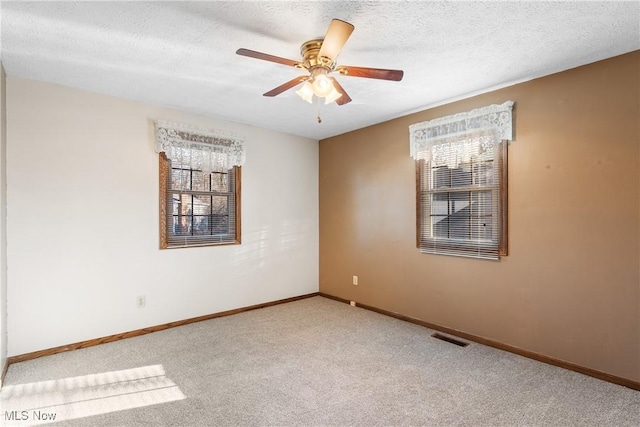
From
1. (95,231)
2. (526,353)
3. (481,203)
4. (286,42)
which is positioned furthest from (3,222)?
(526,353)

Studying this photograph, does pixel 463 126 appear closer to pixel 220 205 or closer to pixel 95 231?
pixel 220 205

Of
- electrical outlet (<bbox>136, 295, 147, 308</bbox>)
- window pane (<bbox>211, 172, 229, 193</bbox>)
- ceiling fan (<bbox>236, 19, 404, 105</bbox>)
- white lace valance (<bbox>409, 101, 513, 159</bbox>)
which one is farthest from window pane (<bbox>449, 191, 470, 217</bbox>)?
electrical outlet (<bbox>136, 295, 147, 308</bbox>)

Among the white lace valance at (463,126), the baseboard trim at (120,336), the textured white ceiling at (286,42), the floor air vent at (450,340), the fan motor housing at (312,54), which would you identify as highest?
the textured white ceiling at (286,42)

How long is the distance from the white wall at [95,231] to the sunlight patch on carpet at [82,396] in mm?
709

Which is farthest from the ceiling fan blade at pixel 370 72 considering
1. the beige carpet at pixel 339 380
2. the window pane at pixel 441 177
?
the beige carpet at pixel 339 380

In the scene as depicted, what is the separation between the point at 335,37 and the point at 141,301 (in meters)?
3.13

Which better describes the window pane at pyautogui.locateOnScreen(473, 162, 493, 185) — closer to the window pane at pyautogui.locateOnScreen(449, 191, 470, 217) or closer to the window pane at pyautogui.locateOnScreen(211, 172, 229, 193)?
the window pane at pyautogui.locateOnScreen(449, 191, 470, 217)

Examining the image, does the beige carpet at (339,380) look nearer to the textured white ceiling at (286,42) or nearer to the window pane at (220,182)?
the window pane at (220,182)

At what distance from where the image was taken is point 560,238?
8.84ft

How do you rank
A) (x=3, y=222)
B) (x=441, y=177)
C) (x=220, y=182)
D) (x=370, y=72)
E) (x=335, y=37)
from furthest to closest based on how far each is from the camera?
(x=220, y=182)
(x=441, y=177)
(x=3, y=222)
(x=370, y=72)
(x=335, y=37)

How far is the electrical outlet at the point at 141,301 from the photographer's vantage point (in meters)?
3.40

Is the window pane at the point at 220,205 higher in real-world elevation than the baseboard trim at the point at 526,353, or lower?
higher

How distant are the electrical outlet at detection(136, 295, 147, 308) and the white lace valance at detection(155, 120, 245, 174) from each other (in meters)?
1.44

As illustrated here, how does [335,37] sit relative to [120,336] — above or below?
above
